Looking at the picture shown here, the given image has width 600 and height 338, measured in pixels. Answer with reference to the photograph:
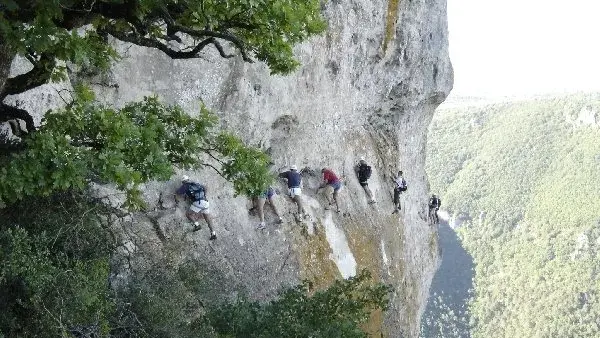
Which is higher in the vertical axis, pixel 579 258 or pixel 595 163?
pixel 595 163

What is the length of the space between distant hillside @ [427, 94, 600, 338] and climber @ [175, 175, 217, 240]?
105m

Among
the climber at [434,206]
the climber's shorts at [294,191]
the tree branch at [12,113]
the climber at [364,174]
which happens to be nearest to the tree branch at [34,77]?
the tree branch at [12,113]

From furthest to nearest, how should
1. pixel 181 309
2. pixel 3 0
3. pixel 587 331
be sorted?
1. pixel 587 331
2. pixel 181 309
3. pixel 3 0

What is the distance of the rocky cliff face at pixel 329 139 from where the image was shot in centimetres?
1722

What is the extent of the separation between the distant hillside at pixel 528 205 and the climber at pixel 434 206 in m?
83.2

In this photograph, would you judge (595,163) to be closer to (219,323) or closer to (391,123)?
(391,123)

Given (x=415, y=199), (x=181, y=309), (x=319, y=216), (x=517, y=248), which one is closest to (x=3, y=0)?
(x=181, y=309)

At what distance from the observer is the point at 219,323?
1245 centimetres

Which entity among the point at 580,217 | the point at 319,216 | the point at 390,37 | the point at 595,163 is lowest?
the point at 319,216

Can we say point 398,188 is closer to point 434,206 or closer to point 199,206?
point 434,206

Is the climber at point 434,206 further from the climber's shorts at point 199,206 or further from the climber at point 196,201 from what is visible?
the climber's shorts at point 199,206

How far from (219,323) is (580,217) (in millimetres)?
126782

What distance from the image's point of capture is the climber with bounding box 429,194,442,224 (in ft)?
112

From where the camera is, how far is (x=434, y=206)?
113 feet
